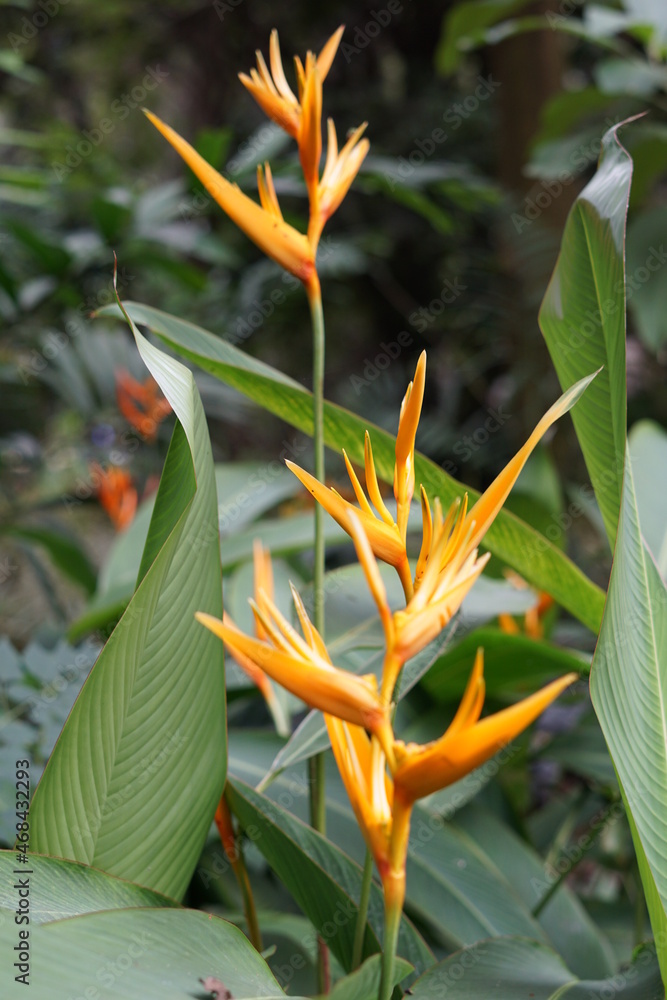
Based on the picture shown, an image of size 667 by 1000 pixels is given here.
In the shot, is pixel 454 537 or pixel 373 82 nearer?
pixel 454 537

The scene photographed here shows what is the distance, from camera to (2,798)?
42 centimetres

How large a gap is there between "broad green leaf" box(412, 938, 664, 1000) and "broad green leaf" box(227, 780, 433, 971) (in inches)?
1.7

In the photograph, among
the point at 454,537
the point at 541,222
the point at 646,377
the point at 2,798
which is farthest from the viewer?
the point at 646,377

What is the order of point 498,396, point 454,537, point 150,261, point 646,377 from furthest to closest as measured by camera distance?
point 498,396
point 646,377
point 150,261
point 454,537

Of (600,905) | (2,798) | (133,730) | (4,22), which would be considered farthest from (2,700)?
(4,22)

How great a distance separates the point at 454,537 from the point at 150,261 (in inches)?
39.2

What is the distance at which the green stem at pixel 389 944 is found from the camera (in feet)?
0.66

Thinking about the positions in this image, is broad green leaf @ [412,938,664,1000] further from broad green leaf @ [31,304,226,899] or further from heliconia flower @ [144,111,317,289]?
heliconia flower @ [144,111,317,289]

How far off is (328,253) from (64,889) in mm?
1262

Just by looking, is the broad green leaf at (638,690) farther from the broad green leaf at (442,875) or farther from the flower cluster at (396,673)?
the broad green leaf at (442,875)

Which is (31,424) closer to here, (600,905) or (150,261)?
(150,261)

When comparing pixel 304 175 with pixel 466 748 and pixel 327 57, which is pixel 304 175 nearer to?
pixel 327 57

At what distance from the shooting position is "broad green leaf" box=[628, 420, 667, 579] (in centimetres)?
55

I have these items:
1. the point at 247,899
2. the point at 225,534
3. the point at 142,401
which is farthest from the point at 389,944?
the point at 142,401
